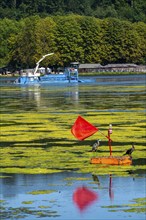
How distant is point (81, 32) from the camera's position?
183250 millimetres

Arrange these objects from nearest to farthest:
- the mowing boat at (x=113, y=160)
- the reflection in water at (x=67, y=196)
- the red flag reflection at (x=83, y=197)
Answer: the reflection in water at (x=67, y=196) < the red flag reflection at (x=83, y=197) < the mowing boat at (x=113, y=160)

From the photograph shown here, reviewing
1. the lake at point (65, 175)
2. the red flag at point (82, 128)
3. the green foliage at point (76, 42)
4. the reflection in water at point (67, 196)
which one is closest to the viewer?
the reflection in water at point (67, 196)

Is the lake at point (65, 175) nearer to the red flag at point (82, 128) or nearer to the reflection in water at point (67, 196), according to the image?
the reflection in water at point (67, 196)

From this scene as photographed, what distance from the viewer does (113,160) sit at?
2708 centimetres

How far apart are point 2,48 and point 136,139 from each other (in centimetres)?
15584

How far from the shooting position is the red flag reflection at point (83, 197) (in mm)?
22128

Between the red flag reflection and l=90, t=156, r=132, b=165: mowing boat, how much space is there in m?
3.28

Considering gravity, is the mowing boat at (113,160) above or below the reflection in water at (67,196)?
above

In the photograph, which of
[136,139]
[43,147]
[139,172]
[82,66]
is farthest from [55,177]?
[82,66]

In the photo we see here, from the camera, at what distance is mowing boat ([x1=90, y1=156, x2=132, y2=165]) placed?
27.1 m

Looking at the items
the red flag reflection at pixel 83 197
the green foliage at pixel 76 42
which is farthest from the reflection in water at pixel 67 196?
the green foliage at pixel 76 42

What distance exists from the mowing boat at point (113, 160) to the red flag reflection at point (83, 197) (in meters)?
3.28

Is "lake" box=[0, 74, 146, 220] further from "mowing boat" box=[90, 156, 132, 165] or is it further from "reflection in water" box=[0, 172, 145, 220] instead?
"mowing boat" box=[90, 156, 132, 165]

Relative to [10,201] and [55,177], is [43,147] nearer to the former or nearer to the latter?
[55,177]
